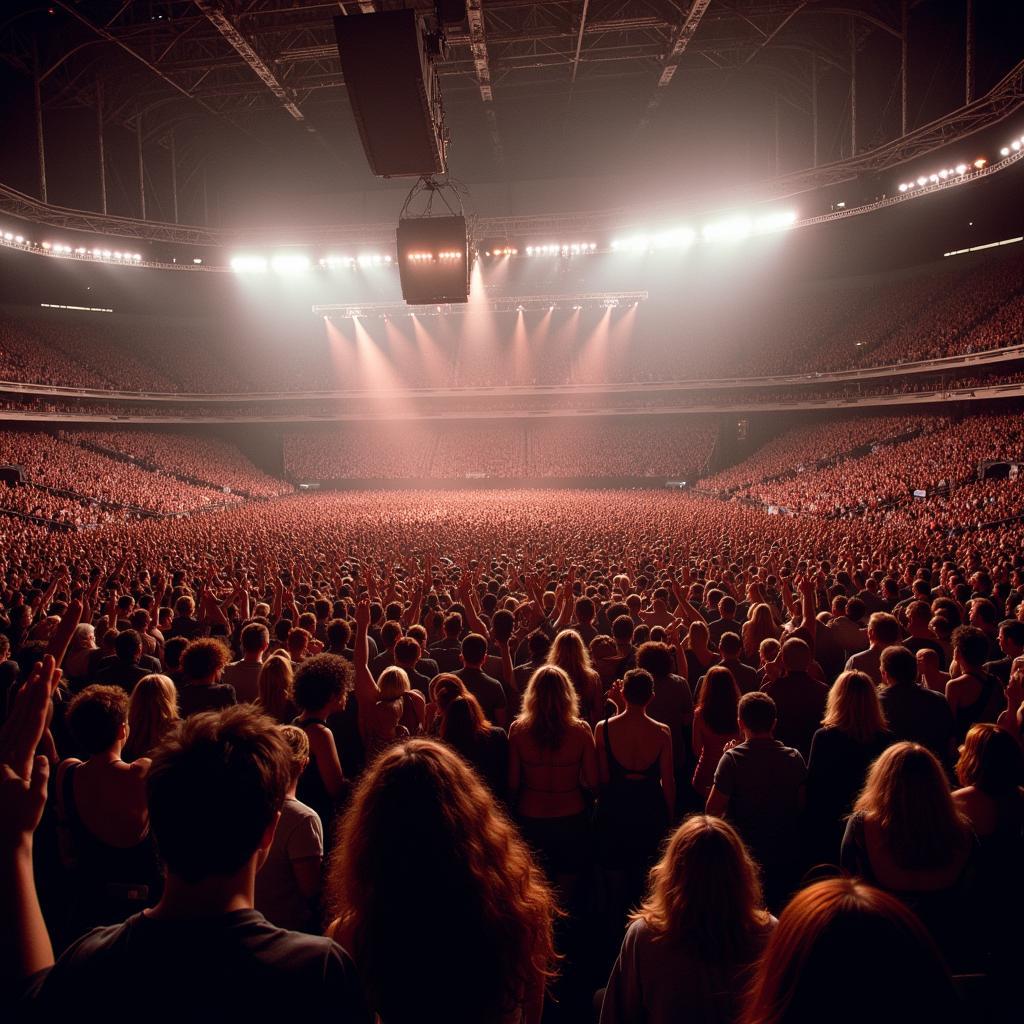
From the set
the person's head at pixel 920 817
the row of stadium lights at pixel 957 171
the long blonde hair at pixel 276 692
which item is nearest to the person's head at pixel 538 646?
the long blonde hair at pixel 276 692

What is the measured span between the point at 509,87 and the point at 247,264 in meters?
20.2

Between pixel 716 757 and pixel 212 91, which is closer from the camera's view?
pixel 716 757

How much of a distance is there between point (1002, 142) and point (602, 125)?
70.8ft

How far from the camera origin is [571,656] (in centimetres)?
514

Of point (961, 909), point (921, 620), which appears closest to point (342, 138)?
point (921, 620)

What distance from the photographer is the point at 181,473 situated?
42.1 m

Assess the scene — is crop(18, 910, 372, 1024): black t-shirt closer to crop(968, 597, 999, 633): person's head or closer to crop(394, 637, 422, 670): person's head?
crop(394, 637, 422, 670): person's head

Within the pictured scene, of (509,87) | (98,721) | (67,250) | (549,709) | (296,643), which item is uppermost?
(509,87)

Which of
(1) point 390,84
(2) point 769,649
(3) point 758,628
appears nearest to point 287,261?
(1) point 390,84

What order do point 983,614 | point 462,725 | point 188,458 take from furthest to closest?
point 188,458 → point 983,614 → point 462,725

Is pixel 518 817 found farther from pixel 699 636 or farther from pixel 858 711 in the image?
pixel 699 636

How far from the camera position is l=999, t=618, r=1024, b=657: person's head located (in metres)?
5.70

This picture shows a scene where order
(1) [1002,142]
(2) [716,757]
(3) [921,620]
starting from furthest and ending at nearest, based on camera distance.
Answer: (1) [1002,142] < (3) [921,620] < (2) [716,757]

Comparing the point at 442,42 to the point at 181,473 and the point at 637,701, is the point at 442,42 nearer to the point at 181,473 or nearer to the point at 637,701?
the point at 637,701
